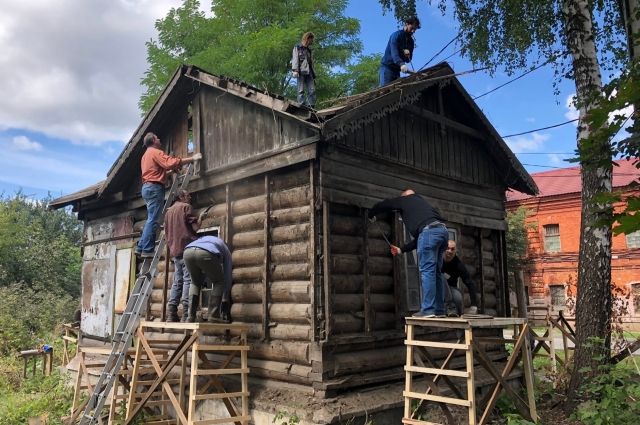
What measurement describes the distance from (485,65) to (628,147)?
29.9ft

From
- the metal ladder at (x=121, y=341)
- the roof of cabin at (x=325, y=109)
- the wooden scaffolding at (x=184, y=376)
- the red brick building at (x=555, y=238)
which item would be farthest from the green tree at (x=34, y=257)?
the red brick building at (x=555, y=238)

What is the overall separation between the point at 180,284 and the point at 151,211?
1568 millimetres

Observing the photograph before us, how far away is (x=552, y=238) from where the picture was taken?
2970 centimetres

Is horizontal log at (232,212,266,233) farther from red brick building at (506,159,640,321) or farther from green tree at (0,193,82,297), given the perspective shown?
green tree at (0,193,82,297)

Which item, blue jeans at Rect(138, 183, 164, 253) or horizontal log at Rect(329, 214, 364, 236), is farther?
blue jeans at Rect(138, 183, 164, 253)

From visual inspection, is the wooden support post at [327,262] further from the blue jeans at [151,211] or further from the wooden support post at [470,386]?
the blue jeans at [151,211]

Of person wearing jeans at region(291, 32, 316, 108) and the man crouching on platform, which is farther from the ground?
person wearing jeans at region(291, 32, 316, 108)

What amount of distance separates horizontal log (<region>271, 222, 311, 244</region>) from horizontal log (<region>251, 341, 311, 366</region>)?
1.50m

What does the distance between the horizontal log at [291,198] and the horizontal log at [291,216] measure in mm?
64

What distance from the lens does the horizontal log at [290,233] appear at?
726cm

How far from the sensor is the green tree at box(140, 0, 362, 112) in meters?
19.5

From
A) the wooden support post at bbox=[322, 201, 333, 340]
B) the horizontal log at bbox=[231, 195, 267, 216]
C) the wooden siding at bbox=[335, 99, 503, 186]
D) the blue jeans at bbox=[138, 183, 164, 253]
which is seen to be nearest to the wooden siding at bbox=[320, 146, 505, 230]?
the wooden siding at bbox=[335, 99, 503, 186]

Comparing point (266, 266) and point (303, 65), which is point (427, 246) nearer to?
point (266, 266)

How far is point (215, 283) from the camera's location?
721 cm
